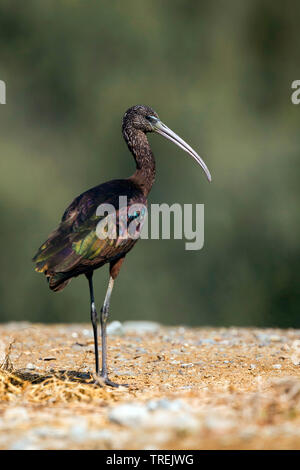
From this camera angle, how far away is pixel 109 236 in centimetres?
635

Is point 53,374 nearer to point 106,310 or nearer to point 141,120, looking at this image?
point 106,310

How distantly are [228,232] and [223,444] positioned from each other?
17.6 metres

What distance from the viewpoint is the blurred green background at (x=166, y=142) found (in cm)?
2083

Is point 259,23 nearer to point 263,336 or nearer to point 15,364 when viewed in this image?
point 263,336

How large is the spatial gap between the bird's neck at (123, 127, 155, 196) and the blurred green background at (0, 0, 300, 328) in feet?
39.6

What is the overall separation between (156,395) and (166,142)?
54.2ft

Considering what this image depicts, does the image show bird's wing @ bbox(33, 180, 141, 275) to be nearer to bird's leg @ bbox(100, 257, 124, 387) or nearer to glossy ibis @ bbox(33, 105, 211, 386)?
glossy ibis @ bbox(33, 105, 211, 386)

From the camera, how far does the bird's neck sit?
712 cm

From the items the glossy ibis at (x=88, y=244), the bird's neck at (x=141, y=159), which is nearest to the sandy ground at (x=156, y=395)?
the glossy ibis at (x=88, y=244)

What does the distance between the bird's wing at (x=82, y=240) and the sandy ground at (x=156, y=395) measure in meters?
0.81

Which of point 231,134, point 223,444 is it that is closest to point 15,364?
point 223,444

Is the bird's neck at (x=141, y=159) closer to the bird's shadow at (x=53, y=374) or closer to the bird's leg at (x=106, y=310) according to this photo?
the bird's leg at (x=106, y=310)

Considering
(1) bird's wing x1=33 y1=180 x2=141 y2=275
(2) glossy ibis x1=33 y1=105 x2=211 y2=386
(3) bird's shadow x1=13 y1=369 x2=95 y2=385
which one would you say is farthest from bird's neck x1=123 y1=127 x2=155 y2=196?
(3) bird's shadow x1=13 y1=369 x2=95 y2=385

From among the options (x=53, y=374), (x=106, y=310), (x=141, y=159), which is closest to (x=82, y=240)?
(x=106, y=310)
